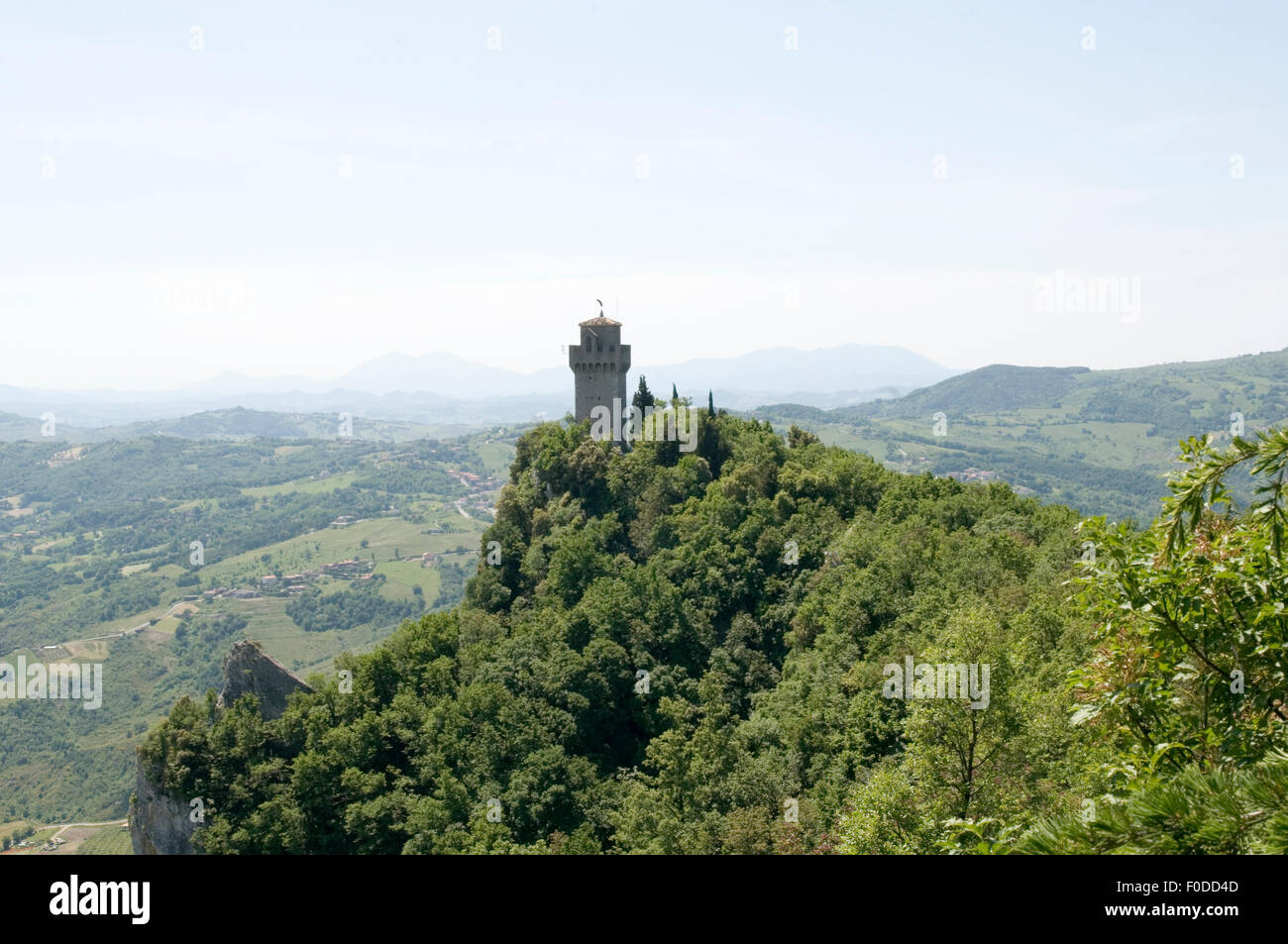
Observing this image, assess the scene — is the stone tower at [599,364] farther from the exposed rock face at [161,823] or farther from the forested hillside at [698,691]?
the exposed rock face at [161,823]

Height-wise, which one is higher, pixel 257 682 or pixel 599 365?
pixel 599 365

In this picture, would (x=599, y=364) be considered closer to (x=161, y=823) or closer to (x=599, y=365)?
Answer: (x=599, y=365)

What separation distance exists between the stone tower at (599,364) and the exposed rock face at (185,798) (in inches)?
1159

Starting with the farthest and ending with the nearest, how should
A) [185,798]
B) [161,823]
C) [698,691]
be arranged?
[698,691] → [161,823] → [185,798]

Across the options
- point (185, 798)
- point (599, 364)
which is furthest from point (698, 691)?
point (599, 364)

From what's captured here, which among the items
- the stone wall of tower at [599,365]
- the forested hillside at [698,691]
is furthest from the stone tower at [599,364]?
the forested hillside at [698,691]

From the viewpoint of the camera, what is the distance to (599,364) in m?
67.1

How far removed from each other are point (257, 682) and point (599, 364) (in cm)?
3214

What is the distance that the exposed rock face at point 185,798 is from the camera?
39844 mm

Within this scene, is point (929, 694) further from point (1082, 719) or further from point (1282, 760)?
point (1282, 760)
